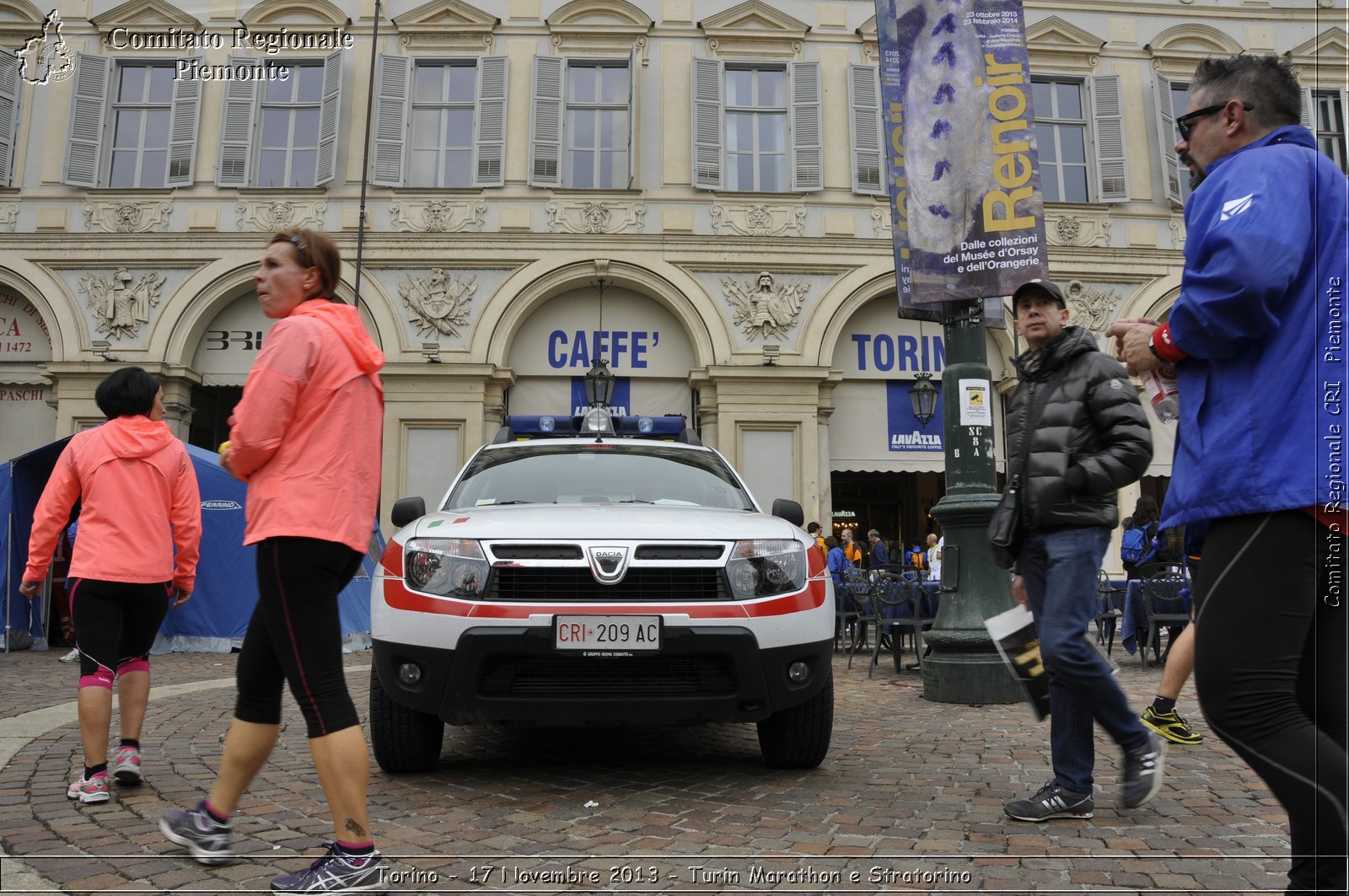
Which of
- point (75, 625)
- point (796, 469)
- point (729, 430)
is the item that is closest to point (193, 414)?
point (729, 430)

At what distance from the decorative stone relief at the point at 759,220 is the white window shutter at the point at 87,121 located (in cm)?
1095

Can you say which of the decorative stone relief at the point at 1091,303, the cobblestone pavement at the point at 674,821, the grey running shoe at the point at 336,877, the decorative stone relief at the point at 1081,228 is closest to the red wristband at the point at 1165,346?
the cobblestone pavement at the point at 674,821

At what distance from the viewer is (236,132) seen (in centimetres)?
1680

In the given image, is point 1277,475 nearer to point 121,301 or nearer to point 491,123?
point 491,123

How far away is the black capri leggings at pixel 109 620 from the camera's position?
12.5ft

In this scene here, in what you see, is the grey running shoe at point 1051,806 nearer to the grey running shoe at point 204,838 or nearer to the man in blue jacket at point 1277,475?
the man in blue jacket at point 1277,475

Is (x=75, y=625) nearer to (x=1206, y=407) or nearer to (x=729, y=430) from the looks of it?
(x=1206, y=407)

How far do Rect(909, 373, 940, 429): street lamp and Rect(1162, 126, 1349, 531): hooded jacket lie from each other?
42.3 ft

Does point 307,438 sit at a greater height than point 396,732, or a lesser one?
greater

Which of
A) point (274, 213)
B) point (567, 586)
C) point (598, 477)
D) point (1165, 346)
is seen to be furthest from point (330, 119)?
point (1165, 346)

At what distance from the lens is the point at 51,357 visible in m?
16.5

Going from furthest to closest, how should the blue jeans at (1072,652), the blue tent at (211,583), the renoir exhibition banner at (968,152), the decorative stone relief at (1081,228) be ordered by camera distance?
the decorative stone relief at (1081,228), the blue tent at (211,583), the renoir exhibition banner at (968,152), the blue jeans at (1072,652)

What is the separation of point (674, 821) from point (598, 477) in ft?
6.60

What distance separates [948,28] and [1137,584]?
5.32 meters
